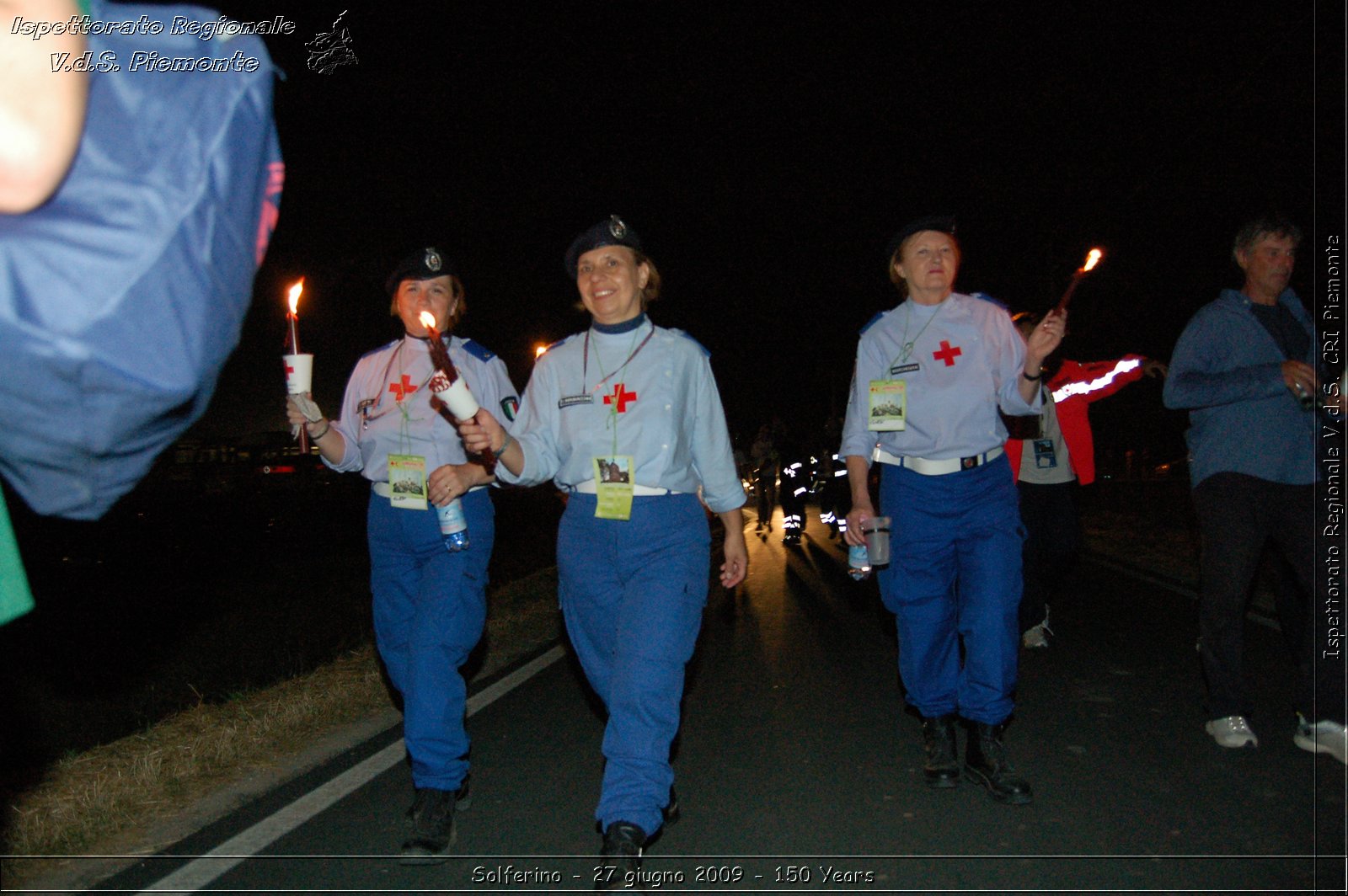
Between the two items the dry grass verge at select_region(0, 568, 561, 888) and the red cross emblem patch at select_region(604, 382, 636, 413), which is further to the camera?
the dry grass verge at select_region(0, 568, 561, 888)

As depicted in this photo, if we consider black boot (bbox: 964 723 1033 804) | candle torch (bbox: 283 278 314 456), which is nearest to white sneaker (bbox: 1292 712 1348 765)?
black boot (bbox: 964 723 1033 804)

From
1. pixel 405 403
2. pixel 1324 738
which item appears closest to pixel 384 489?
pixel 405 403

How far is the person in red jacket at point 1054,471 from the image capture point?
23.2ft

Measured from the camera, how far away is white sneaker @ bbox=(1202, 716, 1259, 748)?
4.70m

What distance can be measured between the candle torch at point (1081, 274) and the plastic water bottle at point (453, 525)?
8.44ft

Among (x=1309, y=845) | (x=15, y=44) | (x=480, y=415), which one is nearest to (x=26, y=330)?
(x=15, y=44)

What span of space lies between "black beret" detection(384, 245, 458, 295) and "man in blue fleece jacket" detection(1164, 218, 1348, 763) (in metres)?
3.49

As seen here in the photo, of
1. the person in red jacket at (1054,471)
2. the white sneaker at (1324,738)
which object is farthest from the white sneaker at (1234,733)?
the person in red jacket at (1054,471)

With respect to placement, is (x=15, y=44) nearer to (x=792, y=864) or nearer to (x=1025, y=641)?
(x=792, y=864)

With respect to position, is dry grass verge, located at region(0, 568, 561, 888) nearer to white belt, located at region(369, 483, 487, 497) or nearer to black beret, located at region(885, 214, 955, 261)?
white belt, located at region(369, 483, 487, 497)

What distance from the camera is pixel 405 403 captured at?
432 centimetres

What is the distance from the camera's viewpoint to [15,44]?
78 cm

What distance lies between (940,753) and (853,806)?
517 millimetres

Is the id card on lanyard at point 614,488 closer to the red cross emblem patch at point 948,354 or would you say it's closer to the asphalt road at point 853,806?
the asphalt road at point 853,806
